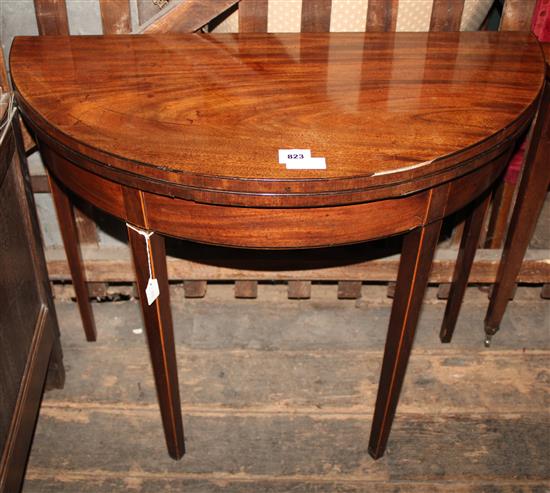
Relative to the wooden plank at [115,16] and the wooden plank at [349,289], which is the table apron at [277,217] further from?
the wooden plank at [349,289]

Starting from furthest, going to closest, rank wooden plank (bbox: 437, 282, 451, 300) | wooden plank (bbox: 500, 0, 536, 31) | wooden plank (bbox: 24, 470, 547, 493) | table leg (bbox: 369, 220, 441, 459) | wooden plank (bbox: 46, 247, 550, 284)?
wooden plank (bbox: 437, 282, 451, 300), wooden plank (bbox: 46, 247, 550, 284), wooden plank (bbox: 500, 0, 536, 31), wooden plank (bbox: 24, 470, 547, 493), table leg (bbox: 369, 220, 441, 459)

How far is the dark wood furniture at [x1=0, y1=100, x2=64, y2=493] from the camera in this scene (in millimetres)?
1303

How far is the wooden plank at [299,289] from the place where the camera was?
6.29 feet

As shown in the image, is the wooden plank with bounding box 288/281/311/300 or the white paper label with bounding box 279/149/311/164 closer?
the white paper label with bounding box 279/149/311/164

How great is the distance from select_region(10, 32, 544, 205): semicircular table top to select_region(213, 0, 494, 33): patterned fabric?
0.60 ft

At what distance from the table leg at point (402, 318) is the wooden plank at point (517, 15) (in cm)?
75

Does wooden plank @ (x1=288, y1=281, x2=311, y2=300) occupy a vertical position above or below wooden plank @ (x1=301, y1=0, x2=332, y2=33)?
below

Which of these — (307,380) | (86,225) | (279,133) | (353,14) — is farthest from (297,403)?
(353,14)

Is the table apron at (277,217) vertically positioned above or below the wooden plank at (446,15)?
below

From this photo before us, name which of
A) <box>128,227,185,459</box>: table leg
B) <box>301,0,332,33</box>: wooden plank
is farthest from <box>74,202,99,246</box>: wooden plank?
<box>301,0,332,33</box>: wooden plank

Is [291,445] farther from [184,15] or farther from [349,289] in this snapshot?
[184,15]

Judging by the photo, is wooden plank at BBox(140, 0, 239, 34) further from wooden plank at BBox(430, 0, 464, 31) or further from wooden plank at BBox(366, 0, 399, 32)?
wooden plank at BBox(430, 0, 464, 31)

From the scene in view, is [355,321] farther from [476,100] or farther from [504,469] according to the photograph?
[476,100]

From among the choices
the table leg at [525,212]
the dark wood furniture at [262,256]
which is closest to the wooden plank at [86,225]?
the dark wood furniture at [262,256]
